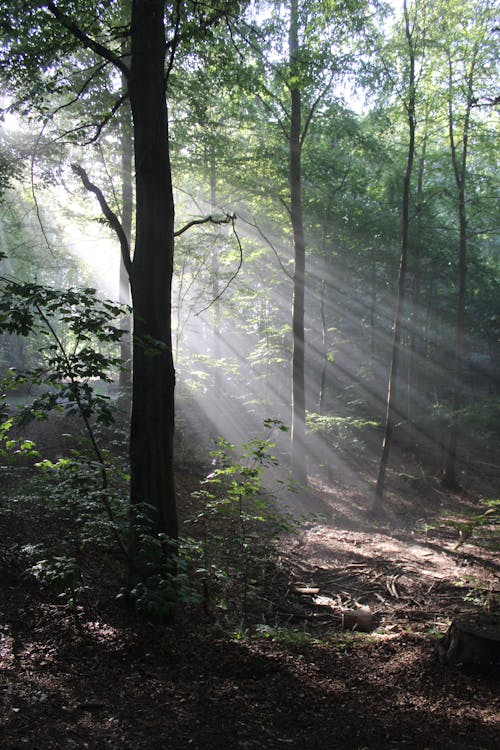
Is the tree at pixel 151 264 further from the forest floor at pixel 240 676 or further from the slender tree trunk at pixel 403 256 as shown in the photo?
the slender tree trunk at pixel 403 256

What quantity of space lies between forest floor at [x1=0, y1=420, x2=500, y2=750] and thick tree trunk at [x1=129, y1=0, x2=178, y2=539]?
112 cm

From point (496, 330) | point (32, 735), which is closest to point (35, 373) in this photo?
point (32, 735)

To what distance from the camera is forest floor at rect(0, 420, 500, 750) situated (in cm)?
295

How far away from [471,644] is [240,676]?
77.1 inches

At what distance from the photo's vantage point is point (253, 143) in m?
16.0

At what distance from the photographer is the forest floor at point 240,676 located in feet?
9.68

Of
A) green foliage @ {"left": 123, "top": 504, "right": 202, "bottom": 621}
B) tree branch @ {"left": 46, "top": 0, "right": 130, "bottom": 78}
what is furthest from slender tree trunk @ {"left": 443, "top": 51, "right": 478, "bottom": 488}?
green foliage @ {"left": 123, "top": 504, "right": 202, "bottom": 621}

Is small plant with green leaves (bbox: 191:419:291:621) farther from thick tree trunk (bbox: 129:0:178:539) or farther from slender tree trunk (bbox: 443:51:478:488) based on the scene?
slender tree trunk (bbox: 443:51:478:488)

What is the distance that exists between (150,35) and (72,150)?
32.4 feet

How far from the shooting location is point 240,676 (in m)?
3.78

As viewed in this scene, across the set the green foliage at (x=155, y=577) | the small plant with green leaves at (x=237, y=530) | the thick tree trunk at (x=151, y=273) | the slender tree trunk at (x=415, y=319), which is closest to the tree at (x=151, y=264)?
the thick tree trunk at (x=151, y=273)

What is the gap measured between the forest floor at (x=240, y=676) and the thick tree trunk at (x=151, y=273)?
1120mm

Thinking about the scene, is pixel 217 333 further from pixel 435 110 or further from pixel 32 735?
pixel 32 735

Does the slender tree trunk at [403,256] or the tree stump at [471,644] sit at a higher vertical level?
the slender tree trunk at [403,256]
